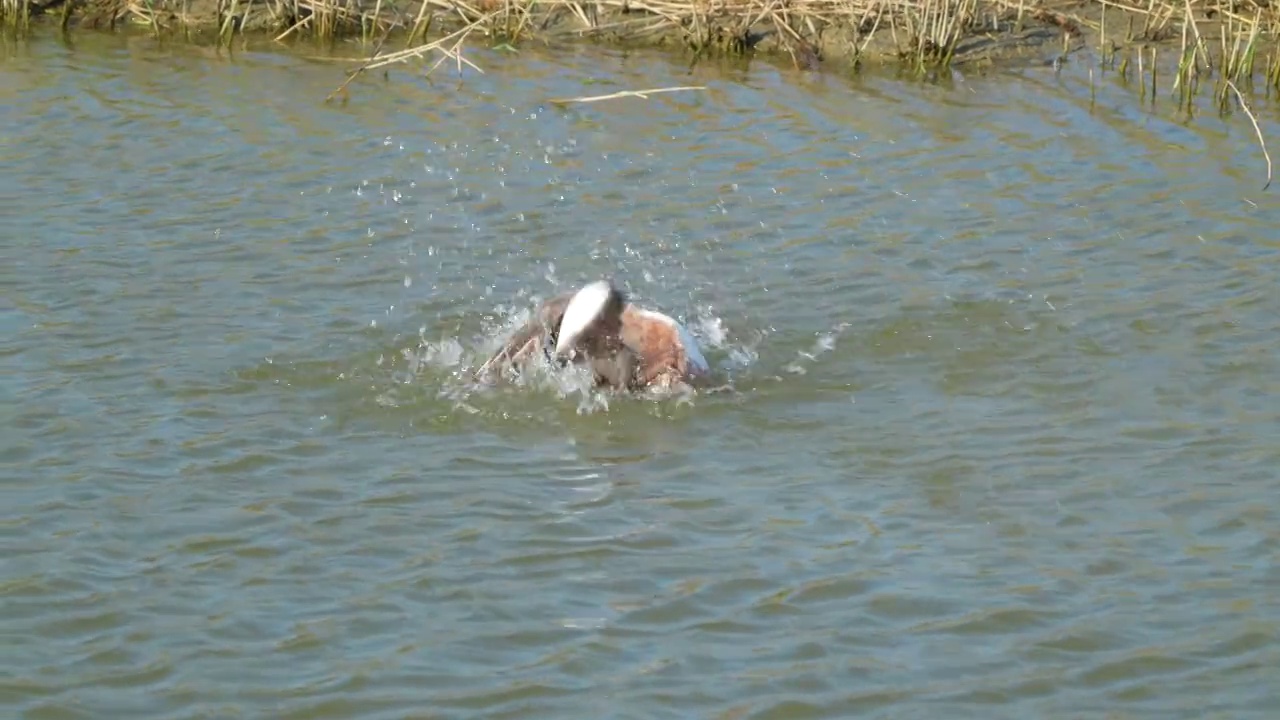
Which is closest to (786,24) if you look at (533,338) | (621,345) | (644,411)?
(533,338)

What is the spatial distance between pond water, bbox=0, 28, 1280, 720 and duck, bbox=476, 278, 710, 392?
0.13 meters

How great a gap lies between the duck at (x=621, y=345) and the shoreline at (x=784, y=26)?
5.47 meters

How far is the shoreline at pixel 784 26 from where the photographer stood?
13.2 metres

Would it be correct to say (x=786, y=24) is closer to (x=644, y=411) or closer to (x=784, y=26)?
(x=784, y=26)

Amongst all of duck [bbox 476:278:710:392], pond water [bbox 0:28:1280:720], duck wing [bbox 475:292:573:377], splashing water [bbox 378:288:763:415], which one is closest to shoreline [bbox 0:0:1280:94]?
pond water [bbox 0:28:1280:720]

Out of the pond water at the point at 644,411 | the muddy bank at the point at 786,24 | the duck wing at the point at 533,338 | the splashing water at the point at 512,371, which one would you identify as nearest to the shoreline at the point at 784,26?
the muddy bank at the point at 786,24

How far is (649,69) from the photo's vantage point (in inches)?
524

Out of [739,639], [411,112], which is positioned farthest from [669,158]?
[739,639]

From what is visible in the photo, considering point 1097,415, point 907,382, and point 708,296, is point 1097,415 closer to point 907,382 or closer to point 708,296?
point 907,382

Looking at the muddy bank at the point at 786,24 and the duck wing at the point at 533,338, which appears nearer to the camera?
the duck wing at the point at 533,338

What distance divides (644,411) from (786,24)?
655 cm

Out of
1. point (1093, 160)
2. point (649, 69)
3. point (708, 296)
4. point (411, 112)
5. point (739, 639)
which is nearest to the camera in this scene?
point (739, 639)

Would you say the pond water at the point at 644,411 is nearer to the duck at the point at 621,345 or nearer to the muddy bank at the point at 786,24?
the duck at the point at 621,345

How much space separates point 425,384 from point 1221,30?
23.8ft
